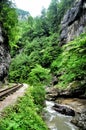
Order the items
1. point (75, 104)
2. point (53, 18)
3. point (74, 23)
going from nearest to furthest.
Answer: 1. point (75, 104)
2. point (74, 23)
3. point (53, 18)

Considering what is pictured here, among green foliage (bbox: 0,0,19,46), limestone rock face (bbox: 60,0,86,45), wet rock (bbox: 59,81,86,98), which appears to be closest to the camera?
green foliage (bbox: 0,0,19,46)

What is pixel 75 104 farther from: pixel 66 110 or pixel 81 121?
pixel 81 121

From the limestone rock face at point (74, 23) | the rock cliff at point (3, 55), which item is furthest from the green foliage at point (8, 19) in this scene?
the limestone rock face at point (74, 23)

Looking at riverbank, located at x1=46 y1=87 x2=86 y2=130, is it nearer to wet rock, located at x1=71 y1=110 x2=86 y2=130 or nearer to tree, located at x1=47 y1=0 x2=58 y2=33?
wet rock, located at x1=71 y1=110 x2=86 y2=130

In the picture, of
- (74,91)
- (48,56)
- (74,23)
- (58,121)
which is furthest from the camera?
(48,56)

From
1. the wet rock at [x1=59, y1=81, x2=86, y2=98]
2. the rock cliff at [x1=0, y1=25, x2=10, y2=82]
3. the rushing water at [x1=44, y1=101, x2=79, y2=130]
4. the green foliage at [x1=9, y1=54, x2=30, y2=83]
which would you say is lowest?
the green foliage at [x1=9, y1=54, x2=30, y2=83]

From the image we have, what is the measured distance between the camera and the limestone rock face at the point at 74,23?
47.3 metres

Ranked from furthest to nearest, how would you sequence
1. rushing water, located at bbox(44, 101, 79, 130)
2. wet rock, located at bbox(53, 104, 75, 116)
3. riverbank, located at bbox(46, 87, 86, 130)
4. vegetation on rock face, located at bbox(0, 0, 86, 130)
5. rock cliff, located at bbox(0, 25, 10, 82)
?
rock cliff, located at bbox(0, 25, 10, 82), wet rock, located at bbox(53, 104, 75, 116), riverbank, located at bbox(46, 87, 86, 130), rushing water, located at bbox(44, 101, 79, 130), vegetation on rock face, located at bbox(0, 0, 86, 130)

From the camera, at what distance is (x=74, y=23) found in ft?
169

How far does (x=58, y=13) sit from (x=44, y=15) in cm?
1298

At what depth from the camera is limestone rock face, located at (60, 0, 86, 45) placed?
1864 inches

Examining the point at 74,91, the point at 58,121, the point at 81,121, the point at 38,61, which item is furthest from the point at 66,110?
the point at 38,61

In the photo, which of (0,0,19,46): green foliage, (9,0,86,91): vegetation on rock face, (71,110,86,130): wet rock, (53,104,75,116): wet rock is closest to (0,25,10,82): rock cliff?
(0,0,19,46): green foliage

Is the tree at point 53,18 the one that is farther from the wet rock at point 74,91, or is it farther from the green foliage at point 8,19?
the wet rock at point 74,91
